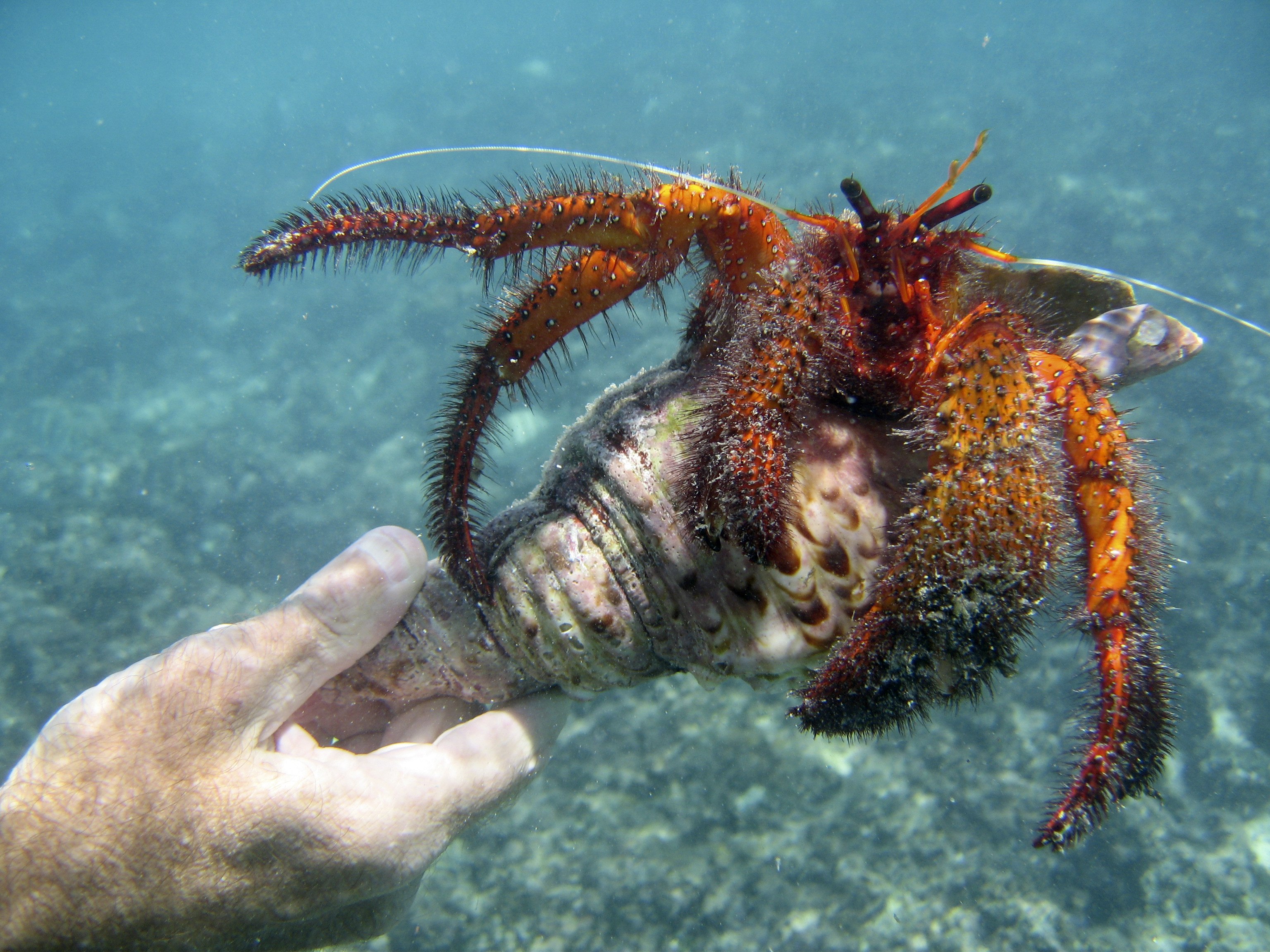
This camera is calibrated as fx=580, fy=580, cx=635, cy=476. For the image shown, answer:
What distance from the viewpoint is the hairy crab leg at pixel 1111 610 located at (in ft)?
5.36

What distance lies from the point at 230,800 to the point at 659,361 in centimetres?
885

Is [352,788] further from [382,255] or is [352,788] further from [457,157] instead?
[457,157]

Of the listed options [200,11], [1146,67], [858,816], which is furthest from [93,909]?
[200,11]

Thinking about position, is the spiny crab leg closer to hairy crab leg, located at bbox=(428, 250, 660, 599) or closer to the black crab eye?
hairy crab leg, located at bbox=(428, 250, 660, 599)

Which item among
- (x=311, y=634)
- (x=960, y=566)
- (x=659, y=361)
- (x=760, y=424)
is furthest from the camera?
(x=659, y=361)

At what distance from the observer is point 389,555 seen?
2270 millimetres

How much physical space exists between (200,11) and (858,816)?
8137cm

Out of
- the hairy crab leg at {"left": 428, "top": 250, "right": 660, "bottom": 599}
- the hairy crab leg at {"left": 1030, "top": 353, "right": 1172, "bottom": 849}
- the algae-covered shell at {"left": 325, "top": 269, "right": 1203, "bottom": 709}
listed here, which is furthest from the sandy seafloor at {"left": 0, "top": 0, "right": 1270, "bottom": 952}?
the hairy crab leg at {"left": 428, "top": 250, "right": 660, "bottom": 599}

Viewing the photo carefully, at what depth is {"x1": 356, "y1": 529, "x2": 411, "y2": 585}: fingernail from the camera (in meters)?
2.24

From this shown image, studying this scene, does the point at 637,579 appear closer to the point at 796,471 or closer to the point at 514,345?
the point at 796,471

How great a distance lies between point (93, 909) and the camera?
1.74 m

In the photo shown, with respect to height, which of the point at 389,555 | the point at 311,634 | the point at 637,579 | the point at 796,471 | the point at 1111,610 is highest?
the point at 389,555

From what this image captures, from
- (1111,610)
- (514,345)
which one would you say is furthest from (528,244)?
(1111,610)

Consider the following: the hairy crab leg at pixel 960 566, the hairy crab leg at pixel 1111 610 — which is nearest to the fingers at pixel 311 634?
the hairy crab leg at pixel 960 566
